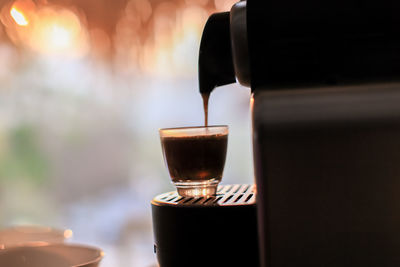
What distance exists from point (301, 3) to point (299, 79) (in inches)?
2.5

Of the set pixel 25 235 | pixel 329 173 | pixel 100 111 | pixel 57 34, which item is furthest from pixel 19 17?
pixel 329 173

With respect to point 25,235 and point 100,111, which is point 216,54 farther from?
point 100,111

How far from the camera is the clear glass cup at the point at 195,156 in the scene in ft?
1.82

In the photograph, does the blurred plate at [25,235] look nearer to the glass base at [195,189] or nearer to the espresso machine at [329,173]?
the glass base at [195,189]

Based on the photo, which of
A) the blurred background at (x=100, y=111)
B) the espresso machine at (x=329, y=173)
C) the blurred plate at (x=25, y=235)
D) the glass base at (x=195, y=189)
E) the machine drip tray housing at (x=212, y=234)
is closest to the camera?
the espresso machine at (x=329, y=173)

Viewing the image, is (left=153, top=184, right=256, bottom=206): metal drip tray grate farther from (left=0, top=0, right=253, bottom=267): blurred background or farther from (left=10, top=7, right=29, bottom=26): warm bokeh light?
(left=10, top=7, right=29, bottom=26): warm bokeh light

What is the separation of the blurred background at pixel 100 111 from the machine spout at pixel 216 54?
58 centimetres

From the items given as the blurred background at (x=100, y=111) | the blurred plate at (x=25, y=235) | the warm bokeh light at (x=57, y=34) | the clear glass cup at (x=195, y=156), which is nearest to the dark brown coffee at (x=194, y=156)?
the clear glass cup at (x=195, y=156)

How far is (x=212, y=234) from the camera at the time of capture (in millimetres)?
462

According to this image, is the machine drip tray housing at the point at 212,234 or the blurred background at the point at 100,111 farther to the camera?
the blurred background at the point at 100,111

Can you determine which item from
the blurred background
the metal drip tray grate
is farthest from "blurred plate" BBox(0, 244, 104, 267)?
the blurred background

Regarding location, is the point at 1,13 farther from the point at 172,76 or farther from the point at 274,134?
the point at 274,134

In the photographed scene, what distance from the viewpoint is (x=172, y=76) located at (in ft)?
3.79

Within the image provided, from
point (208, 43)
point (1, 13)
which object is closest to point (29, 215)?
point (1, 13)
